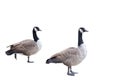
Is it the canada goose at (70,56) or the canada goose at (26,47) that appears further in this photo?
the canada goose at (26,47)

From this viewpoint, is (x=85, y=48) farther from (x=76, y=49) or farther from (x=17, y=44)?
(x=17, y=44)

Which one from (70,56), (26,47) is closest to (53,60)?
(70,56)

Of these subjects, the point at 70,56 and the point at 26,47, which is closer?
the point at 70,56

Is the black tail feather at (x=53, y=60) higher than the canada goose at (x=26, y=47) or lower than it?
lower

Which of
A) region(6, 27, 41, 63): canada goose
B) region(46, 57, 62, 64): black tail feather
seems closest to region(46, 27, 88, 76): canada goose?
region(46, 57, 62, 64): black tail feather

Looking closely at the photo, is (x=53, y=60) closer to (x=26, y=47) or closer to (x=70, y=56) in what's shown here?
(x=70, y=56)

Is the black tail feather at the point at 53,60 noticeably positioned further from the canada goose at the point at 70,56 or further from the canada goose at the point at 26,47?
the canada goose at the point at 26,47

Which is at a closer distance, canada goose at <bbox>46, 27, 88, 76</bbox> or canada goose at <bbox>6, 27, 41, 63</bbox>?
canada goose at <bbox>46, 27, 88, 76</bbox>

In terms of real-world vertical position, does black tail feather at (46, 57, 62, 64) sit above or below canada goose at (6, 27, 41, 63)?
below

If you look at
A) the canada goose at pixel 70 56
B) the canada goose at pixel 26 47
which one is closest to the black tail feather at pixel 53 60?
the canada goose at pixel 70 56

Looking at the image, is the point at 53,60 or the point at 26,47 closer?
the point at 53,60

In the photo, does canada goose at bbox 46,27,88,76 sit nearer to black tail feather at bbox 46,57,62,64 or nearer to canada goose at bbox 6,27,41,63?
black tail feather at bbox 46,57,62,64

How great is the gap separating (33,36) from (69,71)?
926 mm

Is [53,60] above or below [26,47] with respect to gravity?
below
